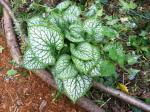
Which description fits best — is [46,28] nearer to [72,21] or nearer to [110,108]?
[72,21]

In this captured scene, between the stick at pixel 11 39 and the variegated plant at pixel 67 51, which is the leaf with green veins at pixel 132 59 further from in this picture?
the stick at pixel 11 39

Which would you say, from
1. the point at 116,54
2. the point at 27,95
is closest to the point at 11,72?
the point at 27,95

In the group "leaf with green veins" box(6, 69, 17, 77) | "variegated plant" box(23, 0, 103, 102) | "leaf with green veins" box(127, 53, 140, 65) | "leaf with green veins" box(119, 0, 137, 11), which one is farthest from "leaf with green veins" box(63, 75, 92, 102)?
"leaf with green veins" box(119, 0, 137, 11)

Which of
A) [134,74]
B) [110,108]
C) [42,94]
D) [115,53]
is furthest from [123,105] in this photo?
[42,94]

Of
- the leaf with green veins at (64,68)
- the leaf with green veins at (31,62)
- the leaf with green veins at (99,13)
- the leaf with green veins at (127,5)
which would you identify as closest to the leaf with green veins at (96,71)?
the leaf with green veins at (64,68)

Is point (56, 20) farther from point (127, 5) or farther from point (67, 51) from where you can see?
point (127, 5)
